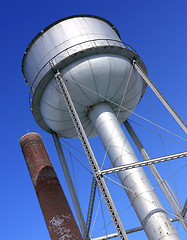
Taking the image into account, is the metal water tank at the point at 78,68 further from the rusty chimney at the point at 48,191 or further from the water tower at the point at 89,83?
the rusty chimney at the point at 48,191

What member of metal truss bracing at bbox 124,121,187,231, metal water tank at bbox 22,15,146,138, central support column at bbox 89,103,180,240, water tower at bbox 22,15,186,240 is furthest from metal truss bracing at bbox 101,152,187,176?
metal truss bracing at bbox 124,121,187,231

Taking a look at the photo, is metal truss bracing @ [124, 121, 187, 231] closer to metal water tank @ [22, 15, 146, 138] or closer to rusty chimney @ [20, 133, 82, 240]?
metal water tank @ [22, 15, 146, 138]

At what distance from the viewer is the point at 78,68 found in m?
10.4

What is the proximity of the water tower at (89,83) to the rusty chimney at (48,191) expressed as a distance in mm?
1653

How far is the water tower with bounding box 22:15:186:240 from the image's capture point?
32.1 ft

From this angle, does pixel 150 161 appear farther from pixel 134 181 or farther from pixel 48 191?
pixel 48 191

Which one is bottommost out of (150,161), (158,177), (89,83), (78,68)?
(150,161)

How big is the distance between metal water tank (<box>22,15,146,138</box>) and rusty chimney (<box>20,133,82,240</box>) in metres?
2.26

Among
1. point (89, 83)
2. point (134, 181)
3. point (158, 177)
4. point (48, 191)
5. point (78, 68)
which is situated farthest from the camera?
point (48, 191)

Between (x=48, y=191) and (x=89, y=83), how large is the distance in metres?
5.33

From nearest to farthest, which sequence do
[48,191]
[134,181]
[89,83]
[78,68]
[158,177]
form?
[134,181], [78,68], [89,83], [158,177], [48,191]

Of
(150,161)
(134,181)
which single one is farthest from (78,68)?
(134,181)

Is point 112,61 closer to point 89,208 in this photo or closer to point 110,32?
point 110,32

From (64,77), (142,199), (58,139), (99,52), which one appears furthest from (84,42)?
(142,199)
